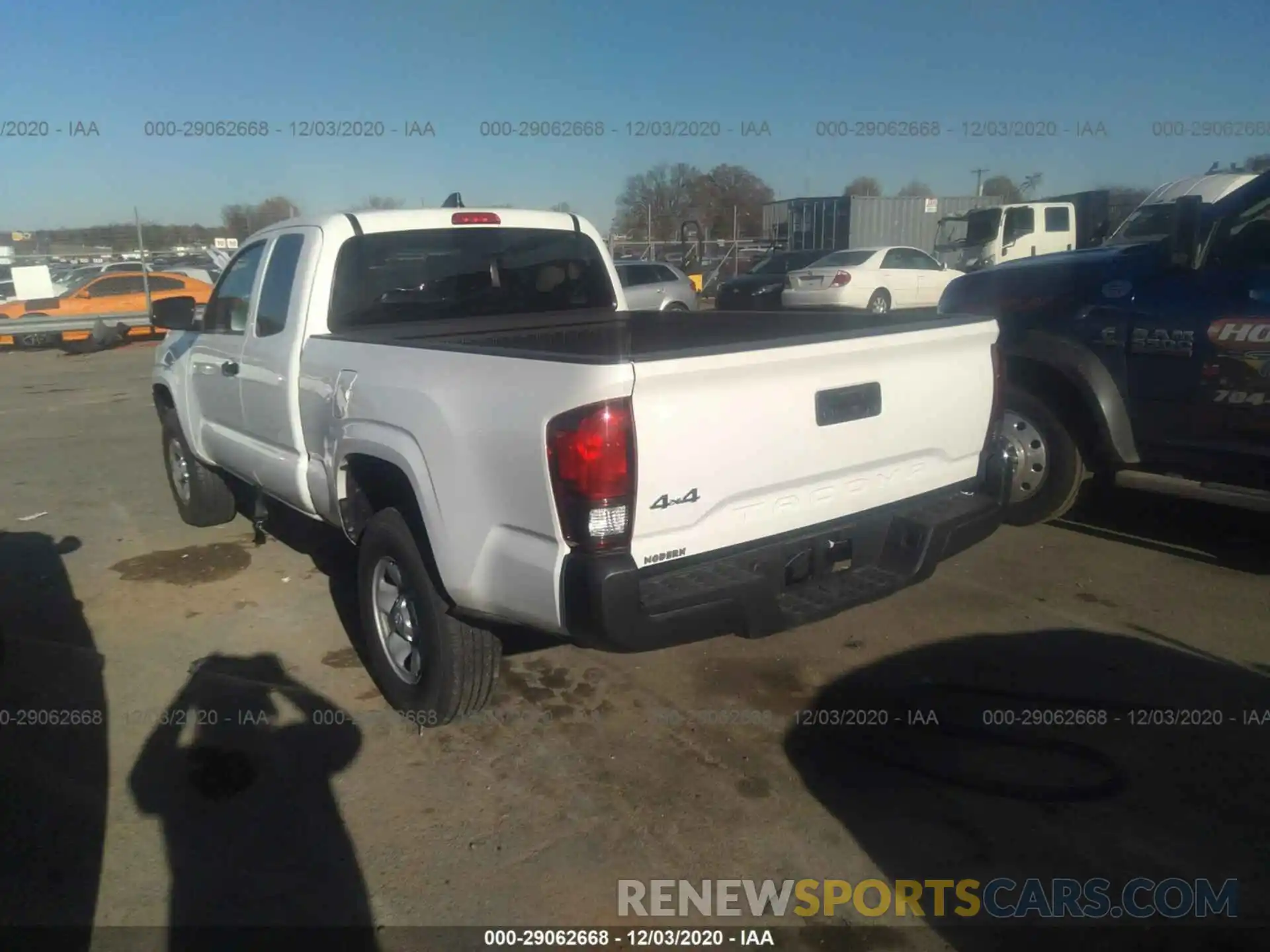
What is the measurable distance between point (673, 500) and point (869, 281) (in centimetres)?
1802

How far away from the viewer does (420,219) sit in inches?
183

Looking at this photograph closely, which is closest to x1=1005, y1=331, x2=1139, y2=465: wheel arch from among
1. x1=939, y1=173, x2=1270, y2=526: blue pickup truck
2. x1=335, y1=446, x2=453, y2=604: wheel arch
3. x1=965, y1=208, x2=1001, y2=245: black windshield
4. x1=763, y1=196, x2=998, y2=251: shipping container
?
x1=939, y1=173, x2=1270, y2=526: blue pickup truck

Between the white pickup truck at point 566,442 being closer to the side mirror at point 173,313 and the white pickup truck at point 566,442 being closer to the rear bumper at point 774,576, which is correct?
the rear bumper at point 774,576

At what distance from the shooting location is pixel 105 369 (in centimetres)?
1705

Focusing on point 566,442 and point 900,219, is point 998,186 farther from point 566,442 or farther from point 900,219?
point 566,442

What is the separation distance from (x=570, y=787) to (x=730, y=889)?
0.77 meters

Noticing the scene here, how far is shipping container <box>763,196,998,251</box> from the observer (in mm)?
29719

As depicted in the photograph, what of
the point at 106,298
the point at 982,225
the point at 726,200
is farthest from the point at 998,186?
the point at 106,298

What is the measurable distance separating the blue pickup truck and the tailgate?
4.73ft

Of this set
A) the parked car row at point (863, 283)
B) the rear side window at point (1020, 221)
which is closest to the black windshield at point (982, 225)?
the rear side window at point (1020, 221)

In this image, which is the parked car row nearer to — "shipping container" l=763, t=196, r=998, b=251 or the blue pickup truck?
"shipping container" l=763, t=196, r=998, b=251

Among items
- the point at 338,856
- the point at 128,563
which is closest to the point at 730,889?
the point at 338,856

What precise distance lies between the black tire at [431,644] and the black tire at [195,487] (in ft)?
10.3

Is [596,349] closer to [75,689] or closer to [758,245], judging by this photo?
[75,689]
